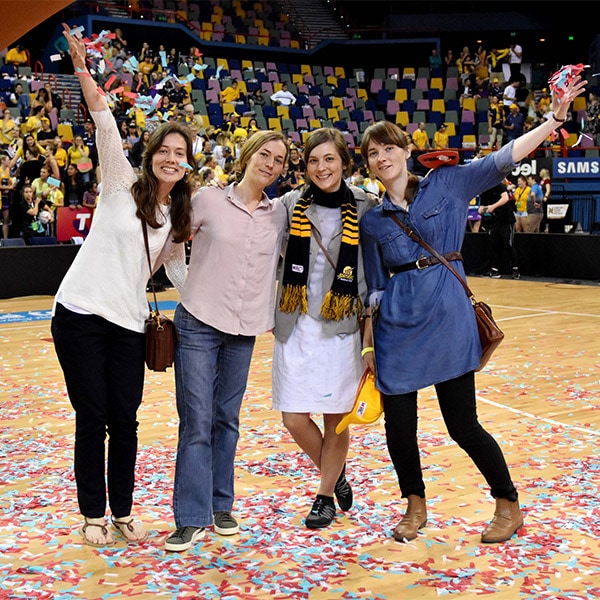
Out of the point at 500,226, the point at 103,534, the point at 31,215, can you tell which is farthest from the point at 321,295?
the point at 500,226

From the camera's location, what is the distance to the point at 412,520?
10.5 ft

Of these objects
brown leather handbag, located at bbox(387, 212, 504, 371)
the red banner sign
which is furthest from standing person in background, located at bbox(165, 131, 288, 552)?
the red banner sign

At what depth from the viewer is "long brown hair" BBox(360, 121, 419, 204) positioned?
3074 mm

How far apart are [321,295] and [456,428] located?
671mm

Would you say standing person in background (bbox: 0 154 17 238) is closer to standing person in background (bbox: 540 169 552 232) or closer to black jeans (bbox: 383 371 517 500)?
standing person in background (bbox: 540 169 552 232)

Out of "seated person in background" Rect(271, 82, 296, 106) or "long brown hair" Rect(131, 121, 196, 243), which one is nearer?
"long brown hair" Rect(131, 121, 196, 243)

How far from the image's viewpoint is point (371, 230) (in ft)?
10.3

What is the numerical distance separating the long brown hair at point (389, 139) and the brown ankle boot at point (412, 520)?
1.10 meters

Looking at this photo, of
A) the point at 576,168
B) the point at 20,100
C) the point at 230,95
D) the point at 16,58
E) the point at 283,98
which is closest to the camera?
the point at 20,100

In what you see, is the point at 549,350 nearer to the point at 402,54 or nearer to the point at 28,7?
the point at 28,7

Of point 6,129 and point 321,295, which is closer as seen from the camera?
point 321,295

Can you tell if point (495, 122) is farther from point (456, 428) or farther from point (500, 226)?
point (456, 428)

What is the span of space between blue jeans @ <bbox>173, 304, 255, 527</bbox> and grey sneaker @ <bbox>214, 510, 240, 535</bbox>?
0.10m

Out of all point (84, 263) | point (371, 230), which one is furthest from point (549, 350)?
point (84, 263)
